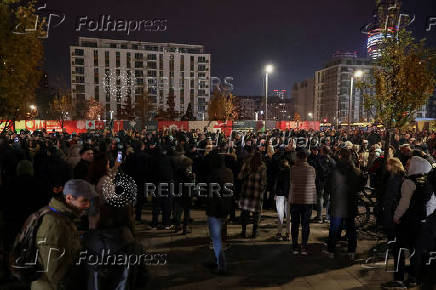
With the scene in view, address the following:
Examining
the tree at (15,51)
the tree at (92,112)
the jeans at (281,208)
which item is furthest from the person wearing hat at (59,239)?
the tree at (92,112)

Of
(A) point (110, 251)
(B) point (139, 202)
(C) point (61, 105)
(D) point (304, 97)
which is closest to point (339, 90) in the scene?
(D) point (304, 97)

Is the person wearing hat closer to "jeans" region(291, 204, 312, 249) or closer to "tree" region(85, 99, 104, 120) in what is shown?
"jeans" region(291, 204, 312, 249)

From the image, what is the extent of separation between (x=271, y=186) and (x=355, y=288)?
174 inches

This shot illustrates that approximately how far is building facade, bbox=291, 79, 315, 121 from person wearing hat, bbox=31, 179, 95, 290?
143565mm

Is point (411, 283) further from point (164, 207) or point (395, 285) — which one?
point (164, 207)

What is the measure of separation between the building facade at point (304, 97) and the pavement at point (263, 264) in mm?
139376

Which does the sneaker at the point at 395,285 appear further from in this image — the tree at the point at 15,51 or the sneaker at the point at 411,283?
the tree at the point at 15,51

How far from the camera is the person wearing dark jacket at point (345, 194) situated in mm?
5680

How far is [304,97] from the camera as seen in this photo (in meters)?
149

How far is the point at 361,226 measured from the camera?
7.82m

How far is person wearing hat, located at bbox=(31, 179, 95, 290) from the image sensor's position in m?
2.64

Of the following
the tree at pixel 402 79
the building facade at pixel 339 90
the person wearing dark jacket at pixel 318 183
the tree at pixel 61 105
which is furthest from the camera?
the building facade at pixel 339 90

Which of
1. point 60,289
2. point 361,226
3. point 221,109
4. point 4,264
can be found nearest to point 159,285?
point 60,289

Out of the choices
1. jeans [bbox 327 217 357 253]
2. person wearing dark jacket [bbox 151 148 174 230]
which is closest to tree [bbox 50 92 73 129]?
person wearing dark jacket [bbox 151 148 174 230]
